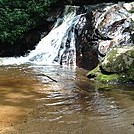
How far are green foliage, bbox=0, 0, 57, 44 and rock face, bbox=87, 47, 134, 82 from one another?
569 cm

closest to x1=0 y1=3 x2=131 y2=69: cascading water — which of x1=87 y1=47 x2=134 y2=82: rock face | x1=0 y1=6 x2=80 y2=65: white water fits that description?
x1=0 y1=6 x2=80 y2=65: white water

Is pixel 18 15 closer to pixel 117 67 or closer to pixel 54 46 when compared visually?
pixel 54 46

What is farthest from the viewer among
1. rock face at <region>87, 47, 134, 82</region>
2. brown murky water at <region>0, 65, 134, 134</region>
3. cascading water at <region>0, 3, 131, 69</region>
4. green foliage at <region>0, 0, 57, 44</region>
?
green foliage at <region>0, 0, 57, 44</region>

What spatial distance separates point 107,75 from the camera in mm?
9430

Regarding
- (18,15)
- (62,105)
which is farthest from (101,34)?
(62,105)

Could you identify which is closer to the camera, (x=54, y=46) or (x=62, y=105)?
(x=62, y=105)

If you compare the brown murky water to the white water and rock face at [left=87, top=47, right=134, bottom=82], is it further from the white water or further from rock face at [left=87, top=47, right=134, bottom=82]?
the white water

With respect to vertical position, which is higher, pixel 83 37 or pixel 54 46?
pixel 83 37

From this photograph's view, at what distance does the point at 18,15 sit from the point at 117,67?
6359mm

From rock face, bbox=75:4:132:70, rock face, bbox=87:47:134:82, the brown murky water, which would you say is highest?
rock face, bbox=75:4:132:70

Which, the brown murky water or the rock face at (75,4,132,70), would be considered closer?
the brown murky water

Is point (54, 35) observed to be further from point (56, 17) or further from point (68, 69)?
point (68, 69)

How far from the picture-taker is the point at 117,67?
9461 mm

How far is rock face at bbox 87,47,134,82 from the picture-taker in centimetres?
913
